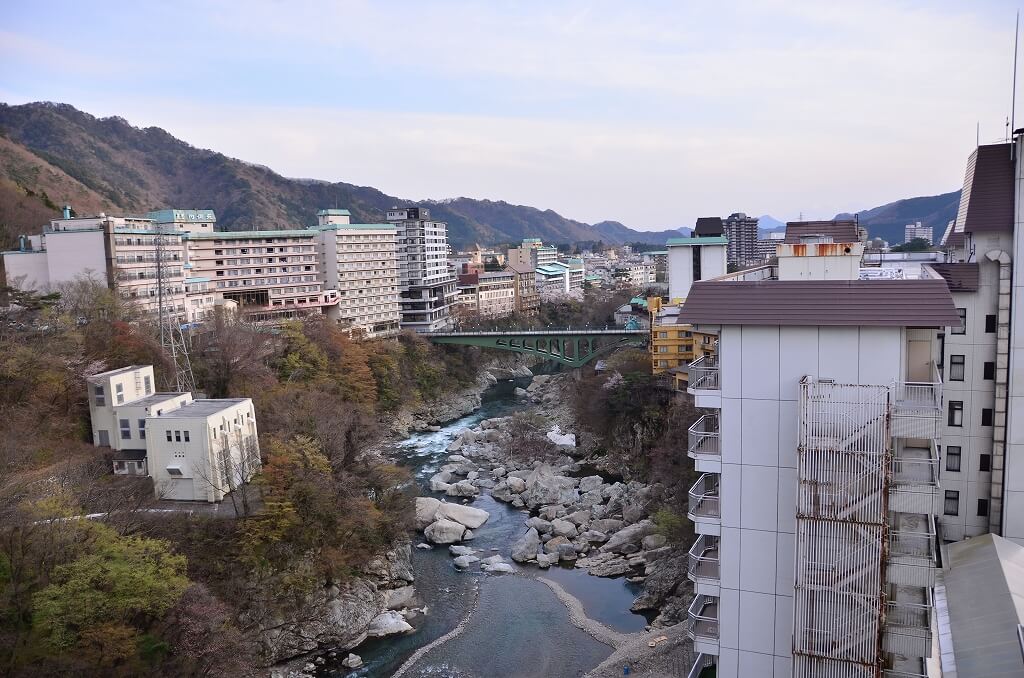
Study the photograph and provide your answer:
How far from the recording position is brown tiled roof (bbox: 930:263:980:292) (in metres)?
11.3

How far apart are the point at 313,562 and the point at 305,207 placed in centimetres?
7738

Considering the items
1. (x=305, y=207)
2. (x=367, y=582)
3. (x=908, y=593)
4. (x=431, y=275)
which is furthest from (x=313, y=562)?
(x=305, y=207)

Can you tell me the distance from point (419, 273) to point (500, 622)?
99.1ft

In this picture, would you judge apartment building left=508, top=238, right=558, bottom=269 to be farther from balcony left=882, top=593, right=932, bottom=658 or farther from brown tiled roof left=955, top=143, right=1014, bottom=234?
balcony left=882, top=593, right=932, bottom=658

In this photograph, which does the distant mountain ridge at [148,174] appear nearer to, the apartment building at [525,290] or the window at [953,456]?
the apartment building at [525,290]

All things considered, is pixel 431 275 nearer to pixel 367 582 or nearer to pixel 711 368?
pixel 367 582

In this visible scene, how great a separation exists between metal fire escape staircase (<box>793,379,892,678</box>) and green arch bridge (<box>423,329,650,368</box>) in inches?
999

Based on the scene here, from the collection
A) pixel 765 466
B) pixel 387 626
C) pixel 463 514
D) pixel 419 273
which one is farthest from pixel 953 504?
pixel 419 273

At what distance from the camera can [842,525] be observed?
6641 millimetres

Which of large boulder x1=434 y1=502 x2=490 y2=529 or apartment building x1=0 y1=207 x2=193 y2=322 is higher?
apartment building x1=0 y1=207 x2=193 y2=322

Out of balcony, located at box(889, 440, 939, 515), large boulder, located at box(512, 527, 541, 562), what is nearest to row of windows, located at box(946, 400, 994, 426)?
balcony, located at box(889, 440, 939, 515)

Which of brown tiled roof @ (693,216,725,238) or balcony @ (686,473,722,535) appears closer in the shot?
balcony @ (686,473,722,535)

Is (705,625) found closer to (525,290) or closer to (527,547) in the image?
(527,547)

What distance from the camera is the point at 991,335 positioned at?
11.4m
